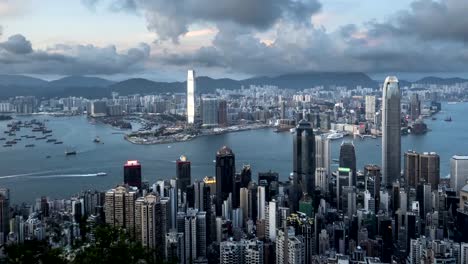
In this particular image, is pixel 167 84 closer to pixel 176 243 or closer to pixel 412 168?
pixel 412 168

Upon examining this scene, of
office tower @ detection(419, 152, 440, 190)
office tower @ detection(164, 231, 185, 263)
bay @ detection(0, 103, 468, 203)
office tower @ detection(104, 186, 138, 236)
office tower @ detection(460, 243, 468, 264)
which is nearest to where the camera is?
office tower @ detection(460, 243, 468, 264)

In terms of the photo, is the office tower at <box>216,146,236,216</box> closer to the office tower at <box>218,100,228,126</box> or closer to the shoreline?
the shoreline

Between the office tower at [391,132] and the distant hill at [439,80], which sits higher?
the distant hill at [439,80]

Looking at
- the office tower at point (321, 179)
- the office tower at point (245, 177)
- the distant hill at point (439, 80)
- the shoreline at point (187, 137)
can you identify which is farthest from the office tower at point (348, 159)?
the distant hill at point (439, 80)

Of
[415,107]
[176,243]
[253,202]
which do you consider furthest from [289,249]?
[415,107]

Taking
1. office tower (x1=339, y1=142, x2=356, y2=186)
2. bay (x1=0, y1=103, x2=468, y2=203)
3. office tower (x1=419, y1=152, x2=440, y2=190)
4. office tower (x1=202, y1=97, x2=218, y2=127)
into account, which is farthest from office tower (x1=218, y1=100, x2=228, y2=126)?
office tower (x1=419, y1=152, x2=440, y2=190)

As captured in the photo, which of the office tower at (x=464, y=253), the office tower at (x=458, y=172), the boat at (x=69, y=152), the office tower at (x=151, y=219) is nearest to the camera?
the office tower at (x=464, y=253)

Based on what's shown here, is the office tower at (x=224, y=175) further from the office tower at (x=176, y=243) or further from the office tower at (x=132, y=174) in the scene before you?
the office tower at (x=176, y=243)
